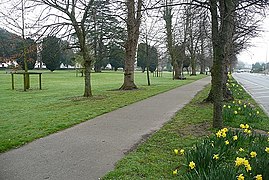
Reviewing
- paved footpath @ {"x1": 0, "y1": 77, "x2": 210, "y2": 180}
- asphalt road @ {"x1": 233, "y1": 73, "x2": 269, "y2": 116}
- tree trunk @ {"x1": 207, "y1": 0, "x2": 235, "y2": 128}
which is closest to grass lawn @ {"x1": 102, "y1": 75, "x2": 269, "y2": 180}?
paved footpath @ {"x1": 0, "y1": 77, "x2": 210, "y2": 180}

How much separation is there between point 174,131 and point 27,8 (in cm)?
1116

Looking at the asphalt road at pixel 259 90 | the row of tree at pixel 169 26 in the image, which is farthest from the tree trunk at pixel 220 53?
the asphalt road at pixel 259 90

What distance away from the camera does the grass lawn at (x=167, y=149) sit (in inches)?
169


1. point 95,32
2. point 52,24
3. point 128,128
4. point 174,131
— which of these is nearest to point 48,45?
point 52,24

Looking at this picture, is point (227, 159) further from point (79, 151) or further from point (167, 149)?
point (79, 151)

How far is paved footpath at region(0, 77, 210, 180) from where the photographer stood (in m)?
4.34

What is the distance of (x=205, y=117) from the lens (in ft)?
30.1

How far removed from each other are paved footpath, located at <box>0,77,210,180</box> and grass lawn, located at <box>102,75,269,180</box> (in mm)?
263

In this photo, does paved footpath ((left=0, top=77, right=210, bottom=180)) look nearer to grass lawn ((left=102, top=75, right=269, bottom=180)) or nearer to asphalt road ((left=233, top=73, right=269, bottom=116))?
grass lawn ((left=102, top=75, right=269, bottom=180))

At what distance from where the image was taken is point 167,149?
5.60 meters

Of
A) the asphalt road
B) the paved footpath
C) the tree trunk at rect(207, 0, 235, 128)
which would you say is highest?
the tree trunk at rect(207, 0, 235, 128)

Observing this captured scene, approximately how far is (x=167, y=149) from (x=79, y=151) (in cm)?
175

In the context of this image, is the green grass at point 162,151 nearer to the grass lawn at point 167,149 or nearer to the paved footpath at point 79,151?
the grass lawn at point 167,149

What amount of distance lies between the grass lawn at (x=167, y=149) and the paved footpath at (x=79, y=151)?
0.26m
